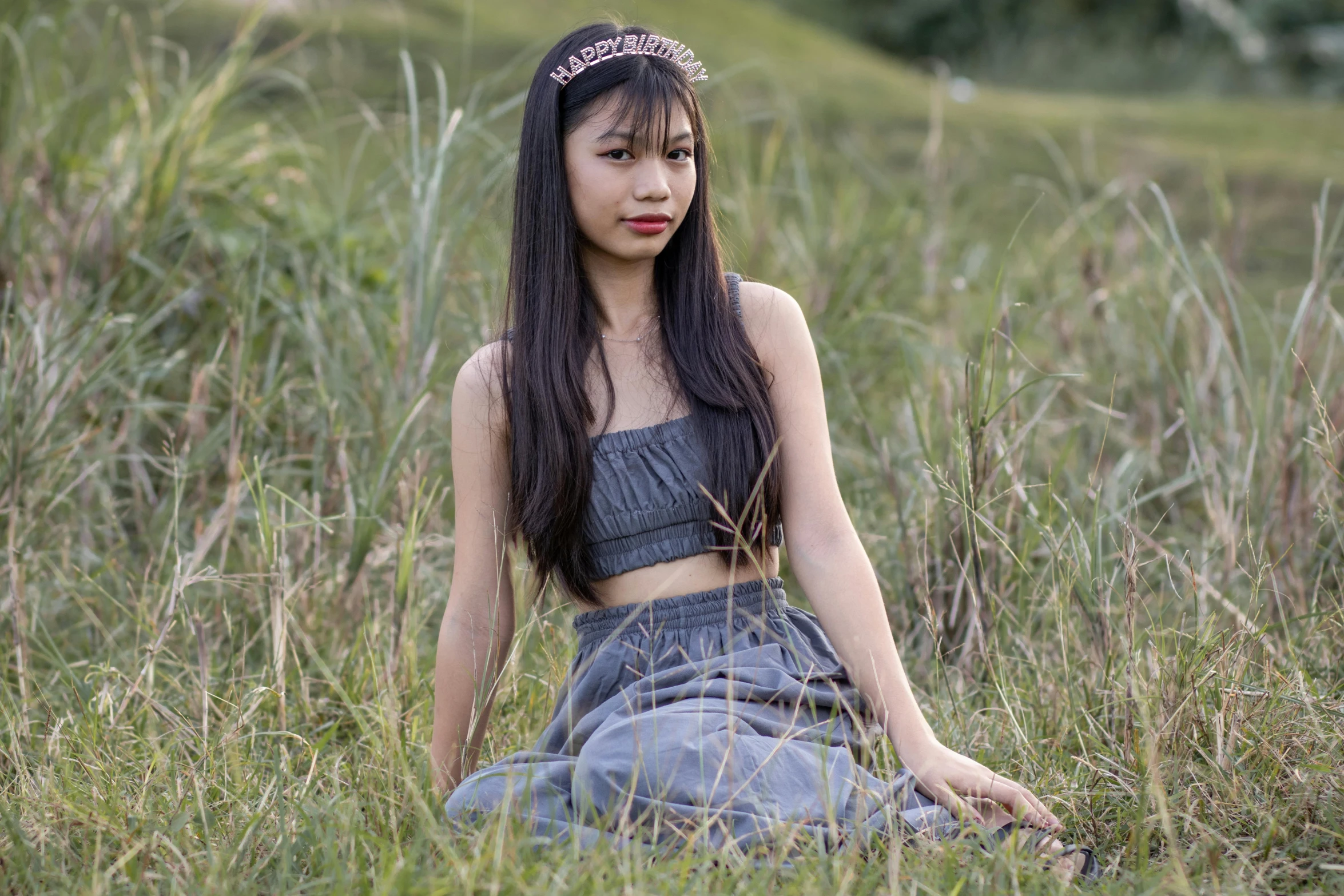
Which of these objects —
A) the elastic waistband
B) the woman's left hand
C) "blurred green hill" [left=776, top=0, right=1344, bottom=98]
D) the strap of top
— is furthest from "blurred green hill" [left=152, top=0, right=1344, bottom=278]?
"blurred green hill" [left=776, top=0, right=1344, bottom=98]

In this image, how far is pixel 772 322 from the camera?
2104mm

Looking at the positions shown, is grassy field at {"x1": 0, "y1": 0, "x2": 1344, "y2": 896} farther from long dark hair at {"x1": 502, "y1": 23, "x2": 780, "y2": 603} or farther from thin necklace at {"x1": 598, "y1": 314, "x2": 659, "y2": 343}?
thin necklace at {"x1": 598, "y1": 314, "x2": 659, "y2": 343}

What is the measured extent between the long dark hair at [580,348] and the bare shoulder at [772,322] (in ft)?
0.08

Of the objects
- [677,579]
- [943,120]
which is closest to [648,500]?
[677,579]

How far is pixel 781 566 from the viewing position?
10.1ft

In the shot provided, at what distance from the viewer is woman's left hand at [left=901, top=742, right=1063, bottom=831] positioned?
68.7 inches

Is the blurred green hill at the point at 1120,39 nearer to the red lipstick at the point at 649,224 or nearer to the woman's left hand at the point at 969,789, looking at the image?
the red lipstick at the point at 649,224

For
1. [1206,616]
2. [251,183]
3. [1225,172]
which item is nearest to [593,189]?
[1206,616]

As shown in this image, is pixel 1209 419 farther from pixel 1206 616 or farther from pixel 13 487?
pixel 13 487

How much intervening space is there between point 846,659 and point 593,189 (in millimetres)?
766

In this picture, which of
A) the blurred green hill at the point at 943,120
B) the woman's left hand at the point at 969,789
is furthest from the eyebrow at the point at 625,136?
the blurred green hill at the point at 943,120

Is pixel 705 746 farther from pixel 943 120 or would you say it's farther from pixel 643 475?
pixel 943 120

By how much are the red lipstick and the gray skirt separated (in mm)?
532

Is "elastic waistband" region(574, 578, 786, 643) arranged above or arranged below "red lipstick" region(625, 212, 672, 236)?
below
